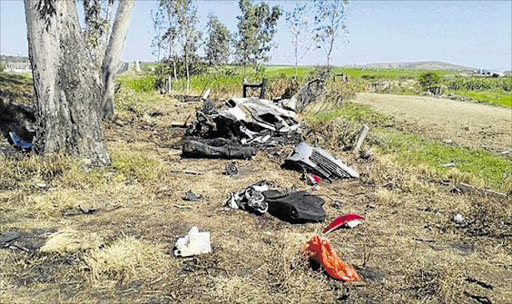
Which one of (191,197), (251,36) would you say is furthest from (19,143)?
(251,36)

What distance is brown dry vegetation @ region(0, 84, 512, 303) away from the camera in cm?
250

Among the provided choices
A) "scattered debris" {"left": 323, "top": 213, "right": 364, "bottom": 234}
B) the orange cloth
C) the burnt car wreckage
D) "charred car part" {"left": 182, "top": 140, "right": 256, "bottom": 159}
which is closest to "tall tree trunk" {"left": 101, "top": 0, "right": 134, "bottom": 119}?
the burnt car wreckage

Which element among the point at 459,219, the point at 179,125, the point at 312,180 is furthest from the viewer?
the point at 179,125

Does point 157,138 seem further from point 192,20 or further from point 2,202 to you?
point 192,20

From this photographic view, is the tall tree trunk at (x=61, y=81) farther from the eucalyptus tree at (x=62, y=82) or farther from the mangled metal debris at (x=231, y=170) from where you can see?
the mangled metal debris at (x=231, y=170)

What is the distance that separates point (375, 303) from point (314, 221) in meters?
1.38

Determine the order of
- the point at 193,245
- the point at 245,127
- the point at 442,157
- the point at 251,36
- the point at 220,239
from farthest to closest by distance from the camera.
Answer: the point at 251,36 < the point at 442,157 < the point at 245,127 < the point at 220,239 < the point at 193,245

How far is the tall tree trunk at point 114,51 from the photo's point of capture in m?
7.90

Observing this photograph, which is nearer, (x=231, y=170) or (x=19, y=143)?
(x=231, y=170)

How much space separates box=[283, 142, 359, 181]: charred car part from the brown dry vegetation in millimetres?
202

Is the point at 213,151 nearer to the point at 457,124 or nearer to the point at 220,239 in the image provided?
the point at 220,239

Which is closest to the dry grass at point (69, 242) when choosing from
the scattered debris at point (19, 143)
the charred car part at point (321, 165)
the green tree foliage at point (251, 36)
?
the scattered debris at point (19, 143)

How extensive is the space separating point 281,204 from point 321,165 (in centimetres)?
190

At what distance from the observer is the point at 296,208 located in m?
3.72
